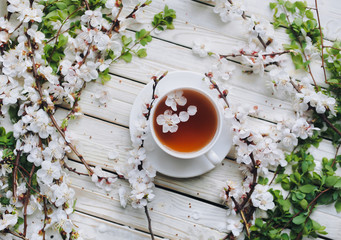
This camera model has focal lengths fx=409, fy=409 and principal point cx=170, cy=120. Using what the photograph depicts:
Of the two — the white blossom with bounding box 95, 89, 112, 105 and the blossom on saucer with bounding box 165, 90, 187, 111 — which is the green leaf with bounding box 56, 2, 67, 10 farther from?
the blossom on saucer with bounding box 165, 90, 187, 111

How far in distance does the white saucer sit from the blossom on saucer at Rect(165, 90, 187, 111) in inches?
2.0

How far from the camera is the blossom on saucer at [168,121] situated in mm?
1046

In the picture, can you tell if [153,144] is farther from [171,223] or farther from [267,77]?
[267,77]

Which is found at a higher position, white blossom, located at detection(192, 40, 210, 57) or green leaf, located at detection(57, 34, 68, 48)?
white blossom, located at detection(192, 40, 210, 57)

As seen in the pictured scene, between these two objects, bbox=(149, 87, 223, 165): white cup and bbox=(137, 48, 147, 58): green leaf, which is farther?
bbox=(137, 48, 147, 58): green leaf

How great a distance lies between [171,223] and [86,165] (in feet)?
0.94

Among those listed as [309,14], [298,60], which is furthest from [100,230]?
[309,14]

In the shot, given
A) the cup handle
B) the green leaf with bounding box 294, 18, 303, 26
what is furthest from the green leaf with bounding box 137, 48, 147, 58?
the green leaf with bounding box 294, 18, 303, 26

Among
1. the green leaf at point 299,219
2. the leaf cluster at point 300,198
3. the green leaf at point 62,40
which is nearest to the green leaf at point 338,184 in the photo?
the leaf cluster at point 300,198

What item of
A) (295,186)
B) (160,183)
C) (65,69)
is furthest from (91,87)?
(295,186)

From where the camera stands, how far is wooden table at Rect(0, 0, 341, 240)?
3.75 ft

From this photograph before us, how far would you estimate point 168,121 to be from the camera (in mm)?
1046

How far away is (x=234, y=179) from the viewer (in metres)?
1.15

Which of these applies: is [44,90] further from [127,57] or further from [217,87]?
[217,87]
